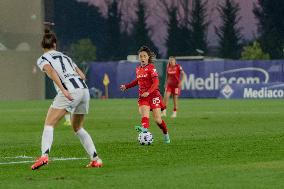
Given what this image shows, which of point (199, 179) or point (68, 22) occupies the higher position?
point (68, 22)

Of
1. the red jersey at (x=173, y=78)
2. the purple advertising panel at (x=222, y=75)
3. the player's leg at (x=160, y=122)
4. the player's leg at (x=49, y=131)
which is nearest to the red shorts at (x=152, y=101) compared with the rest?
the player's leg at (x=160, y=122)

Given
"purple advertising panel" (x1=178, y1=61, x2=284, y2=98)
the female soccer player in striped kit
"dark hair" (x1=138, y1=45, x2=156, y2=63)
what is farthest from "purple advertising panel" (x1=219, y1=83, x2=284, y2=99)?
the female soccer player in striped kit

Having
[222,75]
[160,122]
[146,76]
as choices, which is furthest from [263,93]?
[160,122]

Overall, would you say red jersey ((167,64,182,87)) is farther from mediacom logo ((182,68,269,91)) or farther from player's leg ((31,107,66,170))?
mediacom logo ((182,68,269,91))

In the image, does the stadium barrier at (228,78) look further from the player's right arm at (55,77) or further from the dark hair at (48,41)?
the player's right arm at (55,77)

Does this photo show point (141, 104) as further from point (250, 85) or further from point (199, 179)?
point (250, 85)

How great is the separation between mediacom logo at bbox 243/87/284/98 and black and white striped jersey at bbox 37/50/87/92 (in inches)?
1902

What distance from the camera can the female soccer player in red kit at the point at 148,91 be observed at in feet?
68.5

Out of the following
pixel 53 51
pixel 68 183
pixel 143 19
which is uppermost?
pixel 143 19

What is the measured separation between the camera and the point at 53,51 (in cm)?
1504

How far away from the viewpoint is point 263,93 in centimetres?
6312

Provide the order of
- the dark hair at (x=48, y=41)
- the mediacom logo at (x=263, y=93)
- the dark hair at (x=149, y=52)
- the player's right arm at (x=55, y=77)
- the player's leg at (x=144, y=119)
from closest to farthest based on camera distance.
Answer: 1. the player's right arm at (x=55, y=77)
2. the dark hair at (x=48, y=41)
3. the player's leg at (x=144, y=119)
4. the dark hair at (x=149, y=52)
5. the mediacom logo at (x=263, y=93)

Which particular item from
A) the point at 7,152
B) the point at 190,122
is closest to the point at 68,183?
the point at 7,152

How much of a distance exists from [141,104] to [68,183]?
28.4ft
